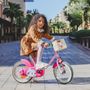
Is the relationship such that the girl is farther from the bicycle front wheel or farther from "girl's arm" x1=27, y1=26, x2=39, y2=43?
the bicycle front wheel

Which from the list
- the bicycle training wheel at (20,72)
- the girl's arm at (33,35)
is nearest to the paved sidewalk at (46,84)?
the bicycle training wheel at (20,72)

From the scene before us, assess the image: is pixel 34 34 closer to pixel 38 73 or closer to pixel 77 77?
pixel 38 73

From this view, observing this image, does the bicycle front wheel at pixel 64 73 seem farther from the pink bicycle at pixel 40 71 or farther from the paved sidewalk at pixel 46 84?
the paved sidewalk at pixel 46 84

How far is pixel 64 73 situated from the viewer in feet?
35.1

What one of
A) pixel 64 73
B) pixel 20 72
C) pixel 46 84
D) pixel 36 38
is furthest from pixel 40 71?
pixel 36 38

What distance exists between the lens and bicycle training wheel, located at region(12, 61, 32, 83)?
11023 mm

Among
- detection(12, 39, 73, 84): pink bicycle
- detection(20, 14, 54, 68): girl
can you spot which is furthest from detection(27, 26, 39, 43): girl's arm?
detection(12, 39, 73, 84): pink bicycle

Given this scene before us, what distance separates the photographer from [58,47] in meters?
10.8

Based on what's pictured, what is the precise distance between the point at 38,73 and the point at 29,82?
343mm

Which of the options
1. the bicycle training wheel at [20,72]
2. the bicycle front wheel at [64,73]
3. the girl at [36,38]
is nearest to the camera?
the bicycle front wheel at [64,73]

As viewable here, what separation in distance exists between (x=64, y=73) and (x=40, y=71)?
0.60m

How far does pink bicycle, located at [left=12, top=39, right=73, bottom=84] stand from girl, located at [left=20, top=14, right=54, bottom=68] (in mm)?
167

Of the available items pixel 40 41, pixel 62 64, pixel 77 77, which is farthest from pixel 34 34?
pixel 77 77

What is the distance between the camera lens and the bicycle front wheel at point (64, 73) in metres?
10.7
